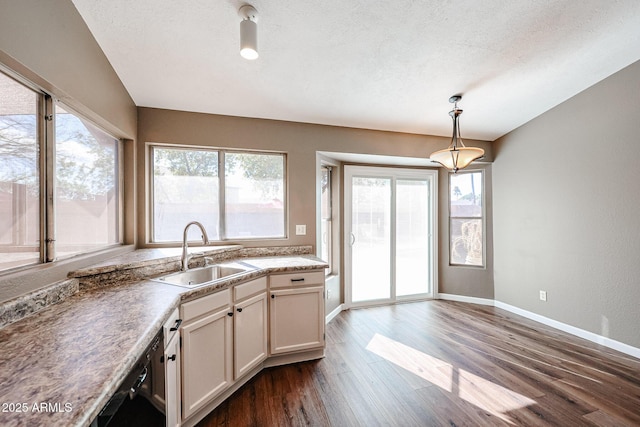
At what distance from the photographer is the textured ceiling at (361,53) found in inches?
65.5

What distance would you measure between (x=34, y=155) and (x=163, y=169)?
1217mm

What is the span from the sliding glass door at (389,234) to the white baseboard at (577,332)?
108 centimetres

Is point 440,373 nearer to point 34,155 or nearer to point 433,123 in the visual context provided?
point 433,123

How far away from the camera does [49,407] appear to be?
1.93 ft

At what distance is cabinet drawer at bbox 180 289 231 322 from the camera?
1487mm

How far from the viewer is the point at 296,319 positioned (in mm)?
2246

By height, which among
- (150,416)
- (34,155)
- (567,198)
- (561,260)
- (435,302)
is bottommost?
(435,302)

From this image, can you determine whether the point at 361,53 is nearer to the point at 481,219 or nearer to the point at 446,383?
the point at 446,383

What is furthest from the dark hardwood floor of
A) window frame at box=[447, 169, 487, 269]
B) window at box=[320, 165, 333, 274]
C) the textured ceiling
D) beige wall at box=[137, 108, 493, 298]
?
the textured ceiling

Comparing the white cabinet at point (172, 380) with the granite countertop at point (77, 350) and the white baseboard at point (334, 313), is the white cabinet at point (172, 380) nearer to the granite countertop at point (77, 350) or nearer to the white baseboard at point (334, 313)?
the granite countertop at point (77, 350)

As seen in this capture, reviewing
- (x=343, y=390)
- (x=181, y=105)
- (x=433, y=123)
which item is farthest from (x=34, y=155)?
(x=433, y=123)

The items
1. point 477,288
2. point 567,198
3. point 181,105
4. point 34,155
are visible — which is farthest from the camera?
point 477,288

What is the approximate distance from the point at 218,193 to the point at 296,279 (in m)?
1.30

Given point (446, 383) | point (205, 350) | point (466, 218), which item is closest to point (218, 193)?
point (205, 350)
